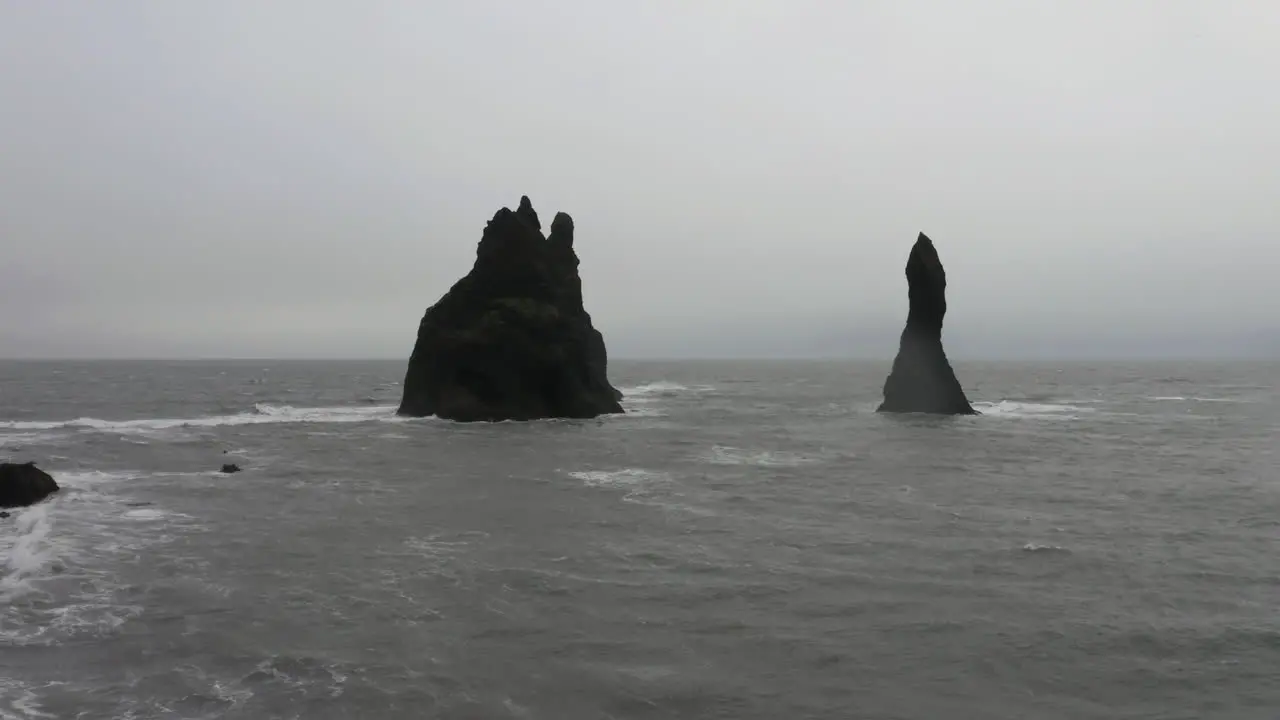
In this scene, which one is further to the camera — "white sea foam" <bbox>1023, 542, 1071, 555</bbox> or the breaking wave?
the breaking wave

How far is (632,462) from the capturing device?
3678 cm


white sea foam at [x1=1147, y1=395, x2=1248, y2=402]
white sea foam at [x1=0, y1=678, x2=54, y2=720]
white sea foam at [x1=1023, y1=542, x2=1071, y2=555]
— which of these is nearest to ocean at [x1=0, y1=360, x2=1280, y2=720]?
white sea foam at [x1=0, y1=678, x2=54, y2=720]

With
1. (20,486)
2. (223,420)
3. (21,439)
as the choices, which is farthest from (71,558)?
(223,420)

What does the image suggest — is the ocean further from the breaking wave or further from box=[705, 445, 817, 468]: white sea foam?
the breaking wave

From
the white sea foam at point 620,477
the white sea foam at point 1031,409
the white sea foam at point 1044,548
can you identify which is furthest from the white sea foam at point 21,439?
the white sea foam at point 1031,409

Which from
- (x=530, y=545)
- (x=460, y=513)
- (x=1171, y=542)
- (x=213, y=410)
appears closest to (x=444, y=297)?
(x=213, y=410)

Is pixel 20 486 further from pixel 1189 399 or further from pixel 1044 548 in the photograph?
pixel 1189 399

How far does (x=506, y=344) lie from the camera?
57.1 meters

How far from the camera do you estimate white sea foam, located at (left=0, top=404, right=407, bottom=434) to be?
5353cm

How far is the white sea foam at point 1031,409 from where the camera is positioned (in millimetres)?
65250

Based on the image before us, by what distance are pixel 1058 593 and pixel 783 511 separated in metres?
9.67

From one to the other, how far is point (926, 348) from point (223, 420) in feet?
169

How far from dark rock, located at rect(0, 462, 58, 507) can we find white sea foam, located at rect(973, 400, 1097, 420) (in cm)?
5930

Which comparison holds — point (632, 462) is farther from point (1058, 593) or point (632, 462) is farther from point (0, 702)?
point (0, 702)
